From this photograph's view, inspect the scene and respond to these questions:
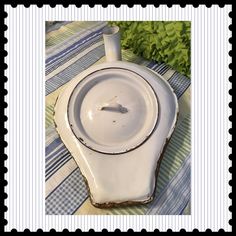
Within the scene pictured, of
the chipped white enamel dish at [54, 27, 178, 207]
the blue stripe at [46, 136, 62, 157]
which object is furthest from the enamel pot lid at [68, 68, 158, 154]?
the blue stripe at [46, 136, 62, 157]

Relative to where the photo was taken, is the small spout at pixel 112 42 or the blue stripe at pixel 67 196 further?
the small spout at pixel 112 42

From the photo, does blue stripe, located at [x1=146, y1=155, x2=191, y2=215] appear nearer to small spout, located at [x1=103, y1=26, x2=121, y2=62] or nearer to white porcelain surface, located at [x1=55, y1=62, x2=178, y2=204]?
white porcelain surface, located at [x1=55, y1=62, x2=178, y2=204]

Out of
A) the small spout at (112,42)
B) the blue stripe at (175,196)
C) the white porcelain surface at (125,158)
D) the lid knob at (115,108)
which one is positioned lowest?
the blue stripe at (175,196)

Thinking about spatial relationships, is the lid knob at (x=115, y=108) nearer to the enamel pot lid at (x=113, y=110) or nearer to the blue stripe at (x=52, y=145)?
the enamel pot lid at (x=113, y=110)

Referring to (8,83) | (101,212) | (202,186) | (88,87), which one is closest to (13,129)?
(8,83)

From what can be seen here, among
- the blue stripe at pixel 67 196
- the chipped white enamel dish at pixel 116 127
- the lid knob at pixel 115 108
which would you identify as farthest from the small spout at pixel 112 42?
the blue stripe at pixel 67 196

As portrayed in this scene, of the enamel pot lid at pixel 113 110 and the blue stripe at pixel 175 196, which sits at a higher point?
the enamel pot lid at pixel 113 110

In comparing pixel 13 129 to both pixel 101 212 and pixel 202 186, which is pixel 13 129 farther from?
pixel 202 186

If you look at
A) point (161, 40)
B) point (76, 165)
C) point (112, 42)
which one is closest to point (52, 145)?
point (76, 165)
